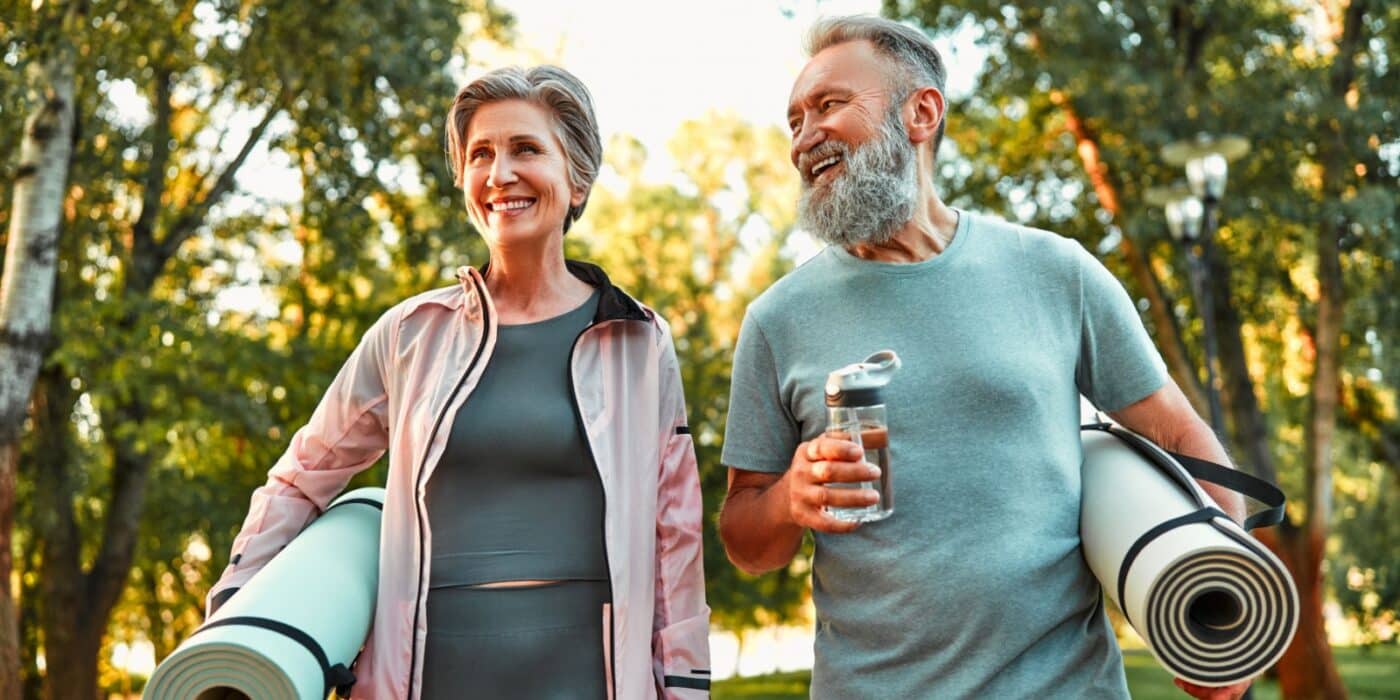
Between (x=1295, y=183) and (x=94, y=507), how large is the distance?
41.5ft

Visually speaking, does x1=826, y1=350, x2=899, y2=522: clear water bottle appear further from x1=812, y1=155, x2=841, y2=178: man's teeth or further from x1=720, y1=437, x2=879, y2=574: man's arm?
x1=812, y1=155, x2=841, y2=178: man's teeth

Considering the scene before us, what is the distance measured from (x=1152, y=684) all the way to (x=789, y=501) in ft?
51.1

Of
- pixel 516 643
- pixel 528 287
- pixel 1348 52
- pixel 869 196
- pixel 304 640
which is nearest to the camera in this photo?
pixel 304 640

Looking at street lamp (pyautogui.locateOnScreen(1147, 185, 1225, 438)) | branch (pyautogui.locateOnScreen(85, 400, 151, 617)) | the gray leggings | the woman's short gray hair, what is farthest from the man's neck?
branch (pyautogui.locateOnScreen(85, 400, 151, 617))

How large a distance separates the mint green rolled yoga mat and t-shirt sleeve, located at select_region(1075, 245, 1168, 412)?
146 cm

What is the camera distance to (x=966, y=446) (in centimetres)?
272

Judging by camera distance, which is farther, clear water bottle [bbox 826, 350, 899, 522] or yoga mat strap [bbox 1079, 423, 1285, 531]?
yoga mat strap [bbox 1079, 423, 1285, 531]

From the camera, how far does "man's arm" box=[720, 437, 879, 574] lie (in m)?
2.39

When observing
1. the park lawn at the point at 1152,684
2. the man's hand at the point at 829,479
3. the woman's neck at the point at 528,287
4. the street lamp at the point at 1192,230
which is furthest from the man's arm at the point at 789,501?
the park lawn at the point at 1152,684

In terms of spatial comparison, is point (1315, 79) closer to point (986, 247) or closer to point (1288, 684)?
point (1288, 684)

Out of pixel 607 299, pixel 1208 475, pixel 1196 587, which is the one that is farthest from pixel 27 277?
pixel 1196 587

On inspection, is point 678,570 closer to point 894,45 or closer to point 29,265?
point 894,45

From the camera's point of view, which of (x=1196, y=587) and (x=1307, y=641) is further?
(x=1307, y=641)

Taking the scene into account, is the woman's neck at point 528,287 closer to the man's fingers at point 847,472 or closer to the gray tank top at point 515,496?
the gray tank top at point 515,496
